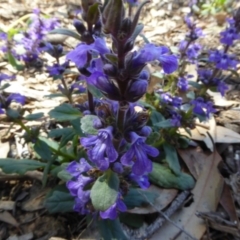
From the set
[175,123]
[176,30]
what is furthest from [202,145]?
[176,30]

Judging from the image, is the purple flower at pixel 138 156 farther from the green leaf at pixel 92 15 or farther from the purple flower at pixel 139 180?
the green leaf at pixel 92 15

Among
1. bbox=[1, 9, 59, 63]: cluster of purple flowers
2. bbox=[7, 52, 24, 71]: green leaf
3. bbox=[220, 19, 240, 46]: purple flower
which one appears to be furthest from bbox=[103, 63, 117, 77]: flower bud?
bbox=[7, 52, 24, 71]: green leaf

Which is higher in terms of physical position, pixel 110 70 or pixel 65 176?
pixel 110 70

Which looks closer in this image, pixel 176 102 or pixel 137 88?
pixel 137 88

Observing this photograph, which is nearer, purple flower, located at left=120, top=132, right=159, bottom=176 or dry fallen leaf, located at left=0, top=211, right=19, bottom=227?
purple flower, located at left=120, top=132, right=159, bottom=176

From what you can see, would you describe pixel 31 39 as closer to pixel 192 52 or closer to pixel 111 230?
pixel 192 52

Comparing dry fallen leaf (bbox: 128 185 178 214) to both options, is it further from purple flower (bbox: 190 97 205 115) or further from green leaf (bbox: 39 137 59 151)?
green leaf (bbox: 39 137 59 151)

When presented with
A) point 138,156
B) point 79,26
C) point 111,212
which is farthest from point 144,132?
point 79,26
